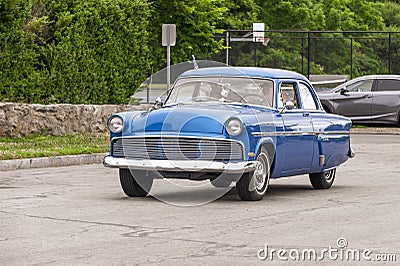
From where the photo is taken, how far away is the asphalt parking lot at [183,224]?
321 inches

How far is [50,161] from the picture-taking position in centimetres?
1755

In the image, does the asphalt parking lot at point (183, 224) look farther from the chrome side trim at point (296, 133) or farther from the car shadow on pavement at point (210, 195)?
the chrome side trim at point (296, 133)

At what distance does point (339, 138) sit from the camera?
46.1 ft

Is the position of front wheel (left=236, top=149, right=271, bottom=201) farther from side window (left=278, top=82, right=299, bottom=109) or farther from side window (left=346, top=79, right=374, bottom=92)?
side window (left=346, top=79, right=374, bottom=92)

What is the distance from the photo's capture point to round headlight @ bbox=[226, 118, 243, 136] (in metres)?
11.6

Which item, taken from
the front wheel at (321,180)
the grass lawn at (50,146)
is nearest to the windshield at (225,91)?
the front wheel at (321,180)

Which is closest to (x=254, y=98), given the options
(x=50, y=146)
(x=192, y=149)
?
(x=192, y=149)

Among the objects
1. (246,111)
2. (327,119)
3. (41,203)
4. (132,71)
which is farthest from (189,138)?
(132,71)

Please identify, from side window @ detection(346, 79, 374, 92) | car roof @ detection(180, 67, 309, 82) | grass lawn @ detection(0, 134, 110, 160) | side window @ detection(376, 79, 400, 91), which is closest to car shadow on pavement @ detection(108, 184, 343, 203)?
car roof @ detection(180, 67, 309, 82)

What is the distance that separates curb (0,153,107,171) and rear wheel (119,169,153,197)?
465 cm

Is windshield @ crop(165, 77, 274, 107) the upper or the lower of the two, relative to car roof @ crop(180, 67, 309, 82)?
lower

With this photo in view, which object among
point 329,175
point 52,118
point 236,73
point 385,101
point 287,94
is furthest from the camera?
point 385,101

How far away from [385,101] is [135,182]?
19.1m

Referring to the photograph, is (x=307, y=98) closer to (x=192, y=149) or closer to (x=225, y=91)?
(x=225, y=91)
